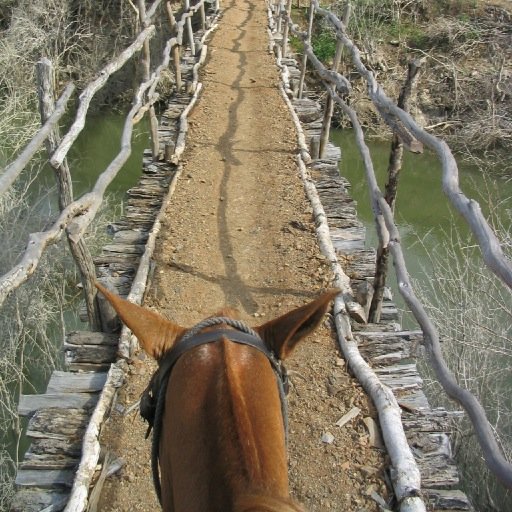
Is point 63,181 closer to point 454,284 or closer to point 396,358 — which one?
point 396,358

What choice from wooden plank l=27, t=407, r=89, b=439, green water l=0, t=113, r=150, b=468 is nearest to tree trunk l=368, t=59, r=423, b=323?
wooden plank l=27, t=407, r=89, b=439

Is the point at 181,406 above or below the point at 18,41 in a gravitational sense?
above

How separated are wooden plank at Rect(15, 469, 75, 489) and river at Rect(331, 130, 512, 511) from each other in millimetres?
3683

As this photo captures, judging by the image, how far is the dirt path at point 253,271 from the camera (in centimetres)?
298

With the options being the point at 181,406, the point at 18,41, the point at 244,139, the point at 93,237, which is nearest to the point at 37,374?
the point at 93,237

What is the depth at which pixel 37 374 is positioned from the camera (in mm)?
7957

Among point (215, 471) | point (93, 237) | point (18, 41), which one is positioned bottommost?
point (93, 237)

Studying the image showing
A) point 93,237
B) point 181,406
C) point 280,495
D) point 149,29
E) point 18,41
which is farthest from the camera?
point 18,41

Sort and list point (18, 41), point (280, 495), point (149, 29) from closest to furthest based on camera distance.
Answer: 1. point (280, 495)
2. point (149, 29)
3. point (18, 41)

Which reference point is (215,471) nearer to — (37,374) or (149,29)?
(149,29)

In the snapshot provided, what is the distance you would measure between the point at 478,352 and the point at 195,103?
4.89m

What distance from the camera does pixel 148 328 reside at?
1.77 m

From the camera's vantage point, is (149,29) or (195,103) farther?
(195,103)

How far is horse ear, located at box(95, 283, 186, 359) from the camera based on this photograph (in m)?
1.75
